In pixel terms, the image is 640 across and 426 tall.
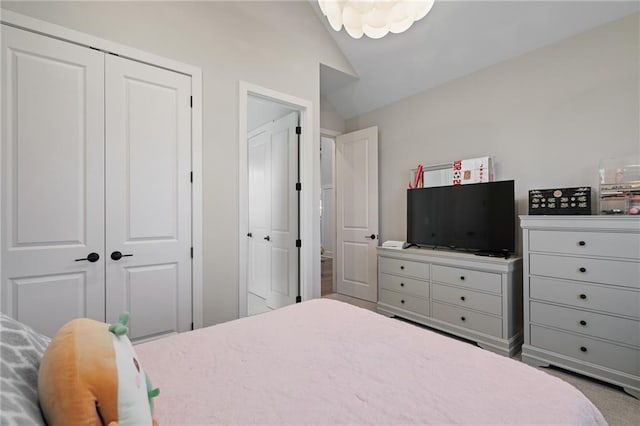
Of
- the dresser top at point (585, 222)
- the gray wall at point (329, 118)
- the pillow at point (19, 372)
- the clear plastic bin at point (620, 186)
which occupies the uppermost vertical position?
the gray wall at point (329, 118)

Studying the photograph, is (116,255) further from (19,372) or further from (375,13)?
(375,13)

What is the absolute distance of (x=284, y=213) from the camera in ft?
11.2

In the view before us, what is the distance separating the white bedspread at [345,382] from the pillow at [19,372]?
12.6 inches

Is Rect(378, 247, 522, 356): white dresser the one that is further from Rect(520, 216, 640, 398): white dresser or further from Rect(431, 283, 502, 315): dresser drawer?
Rect(520, 216, 640, 398): white dresser

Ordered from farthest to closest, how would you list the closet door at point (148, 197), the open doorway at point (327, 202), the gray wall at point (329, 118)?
the open doorway at point (327, 202)
the gray wall at point (329, 118)
the closet door at point (148, 197)

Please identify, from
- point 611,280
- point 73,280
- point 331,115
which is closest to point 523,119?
point 611,280

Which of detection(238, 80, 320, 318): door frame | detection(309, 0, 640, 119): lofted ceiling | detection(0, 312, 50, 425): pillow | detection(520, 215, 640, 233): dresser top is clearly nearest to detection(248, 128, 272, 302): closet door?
detection(238, 80, 320, 318): door frame

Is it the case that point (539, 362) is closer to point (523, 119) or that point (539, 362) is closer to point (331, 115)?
point (523, 119)

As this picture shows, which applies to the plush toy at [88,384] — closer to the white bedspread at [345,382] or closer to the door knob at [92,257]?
the white bedspread at [345,382]

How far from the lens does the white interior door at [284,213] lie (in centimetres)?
322

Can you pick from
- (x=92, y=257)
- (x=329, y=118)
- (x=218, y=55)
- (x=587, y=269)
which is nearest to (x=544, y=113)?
(x=587, y=269)

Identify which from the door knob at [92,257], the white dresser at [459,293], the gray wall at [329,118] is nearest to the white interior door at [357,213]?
the gray wall at [329,118]

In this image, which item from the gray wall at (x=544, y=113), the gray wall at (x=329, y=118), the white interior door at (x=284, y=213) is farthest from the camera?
the gray wall at (x=329, y=118)

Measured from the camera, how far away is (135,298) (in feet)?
6.67
